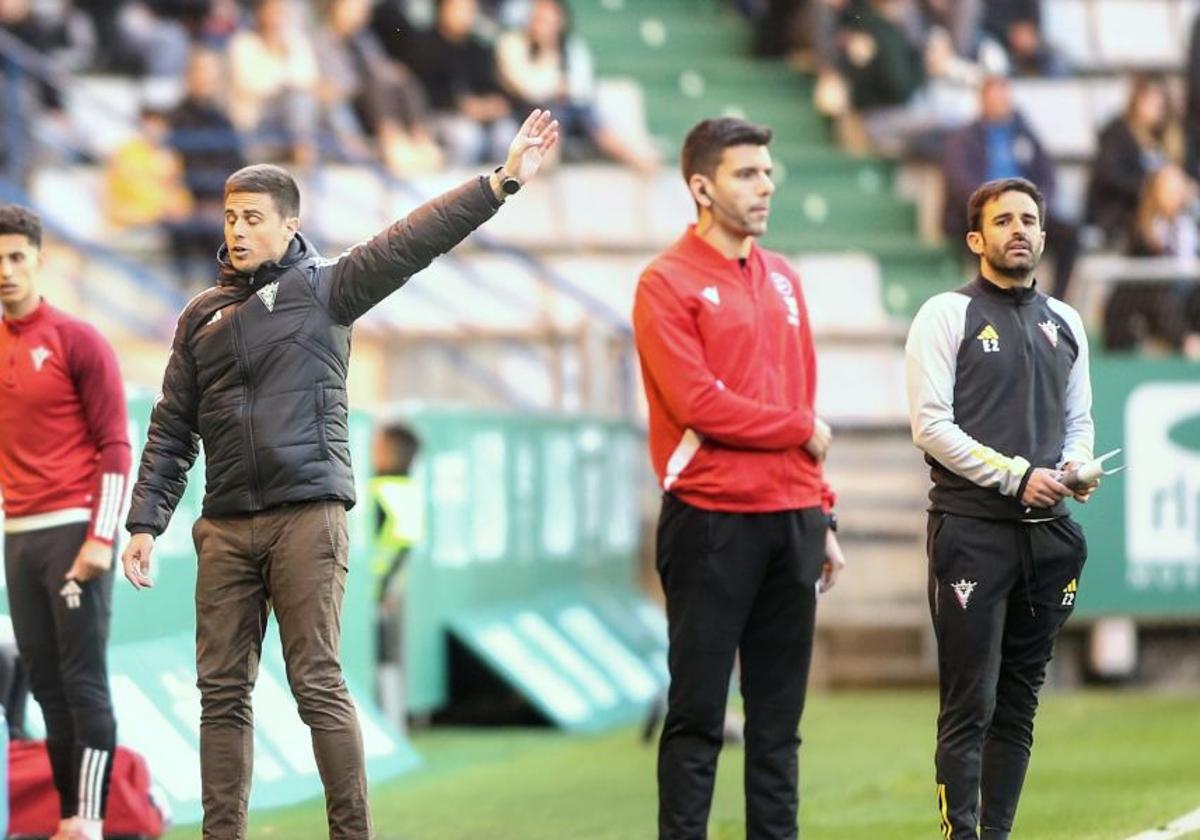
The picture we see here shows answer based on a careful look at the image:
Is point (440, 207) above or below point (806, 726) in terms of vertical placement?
above

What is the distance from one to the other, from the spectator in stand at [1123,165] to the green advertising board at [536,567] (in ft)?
12.8

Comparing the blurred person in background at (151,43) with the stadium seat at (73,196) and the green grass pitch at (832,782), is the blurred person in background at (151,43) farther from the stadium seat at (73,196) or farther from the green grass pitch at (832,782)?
the green grass pitch at (832,782)

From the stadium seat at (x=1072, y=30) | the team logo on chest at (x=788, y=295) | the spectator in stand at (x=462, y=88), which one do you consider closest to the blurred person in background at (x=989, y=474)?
the team logo on chest at (x=788, y=295)

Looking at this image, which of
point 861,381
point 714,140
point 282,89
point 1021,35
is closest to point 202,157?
point 282,89

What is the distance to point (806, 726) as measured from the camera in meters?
14.0

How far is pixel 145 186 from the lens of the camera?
59.8 feet

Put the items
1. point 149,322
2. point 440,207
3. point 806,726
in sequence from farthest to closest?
point 149,322 < point 806,726 < point 440,207

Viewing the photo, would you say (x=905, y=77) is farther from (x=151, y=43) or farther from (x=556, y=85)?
(x=151, y=43)

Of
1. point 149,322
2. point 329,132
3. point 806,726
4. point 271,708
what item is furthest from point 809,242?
point 271,708

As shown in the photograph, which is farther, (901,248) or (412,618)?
(901,248)

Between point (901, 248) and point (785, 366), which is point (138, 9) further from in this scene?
point (785, 366)

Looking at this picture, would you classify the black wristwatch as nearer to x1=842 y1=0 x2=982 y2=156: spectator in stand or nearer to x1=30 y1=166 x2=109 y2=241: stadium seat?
x1=30 y1=166 x2=109 y2=241: stadium seat

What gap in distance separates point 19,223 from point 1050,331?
346cm

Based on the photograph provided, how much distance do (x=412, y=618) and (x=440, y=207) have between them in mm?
6444
